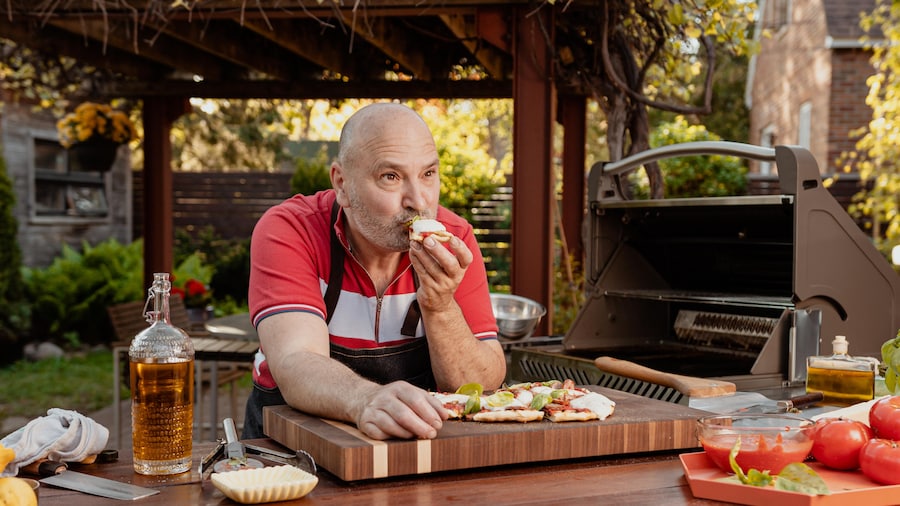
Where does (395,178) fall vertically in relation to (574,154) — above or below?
below

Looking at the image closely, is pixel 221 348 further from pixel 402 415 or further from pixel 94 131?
pixel 94 131

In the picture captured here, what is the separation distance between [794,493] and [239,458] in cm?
98

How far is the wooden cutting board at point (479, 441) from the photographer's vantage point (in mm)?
1719

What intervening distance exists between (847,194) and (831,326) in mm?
10373

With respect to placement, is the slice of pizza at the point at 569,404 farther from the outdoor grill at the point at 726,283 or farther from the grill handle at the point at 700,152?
the grill handle at the point at 700,152

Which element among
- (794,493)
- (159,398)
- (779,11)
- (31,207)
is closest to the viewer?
(794,493)

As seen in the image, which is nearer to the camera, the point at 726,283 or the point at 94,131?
the point at 726,283

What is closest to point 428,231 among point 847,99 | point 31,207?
point 31,207

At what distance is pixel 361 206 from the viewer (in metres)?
2.43

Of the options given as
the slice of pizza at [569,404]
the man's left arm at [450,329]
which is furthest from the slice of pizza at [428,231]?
the slice of pizza at [569,404]

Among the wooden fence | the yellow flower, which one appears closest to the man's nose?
the yellow flower

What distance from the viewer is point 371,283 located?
2.57 m

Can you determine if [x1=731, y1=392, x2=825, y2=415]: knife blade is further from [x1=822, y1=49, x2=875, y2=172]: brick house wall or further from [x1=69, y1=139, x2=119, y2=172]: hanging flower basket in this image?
[x1=822, y1=49, x2=875, y2=172]: brick house wall

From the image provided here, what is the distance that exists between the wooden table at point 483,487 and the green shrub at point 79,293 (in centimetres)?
970
